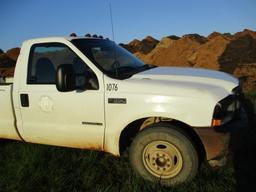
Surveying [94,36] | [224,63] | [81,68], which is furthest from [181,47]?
[81,68]

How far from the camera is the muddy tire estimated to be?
11.6 feet

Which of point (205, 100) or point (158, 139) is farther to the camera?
point (158, 139)

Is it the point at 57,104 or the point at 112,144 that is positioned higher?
the point at 57,104

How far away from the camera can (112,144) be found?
13.0 feet

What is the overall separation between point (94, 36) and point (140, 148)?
2.26m

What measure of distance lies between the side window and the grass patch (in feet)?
3.77

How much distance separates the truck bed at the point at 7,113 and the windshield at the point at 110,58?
126 cm

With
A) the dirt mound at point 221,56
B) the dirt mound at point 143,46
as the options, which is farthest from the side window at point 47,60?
the dirt mound at point 143,46

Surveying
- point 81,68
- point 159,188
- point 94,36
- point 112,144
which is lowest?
point 159,188

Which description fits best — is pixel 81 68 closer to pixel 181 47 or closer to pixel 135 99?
pixel 135 99

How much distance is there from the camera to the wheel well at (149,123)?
3.77 metres

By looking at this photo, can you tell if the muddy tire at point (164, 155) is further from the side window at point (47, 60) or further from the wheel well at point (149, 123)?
the side window at point (47, 60)

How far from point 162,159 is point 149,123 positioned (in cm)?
50

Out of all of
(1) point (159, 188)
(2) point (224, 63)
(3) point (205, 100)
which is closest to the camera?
(3) point (205, 100)
